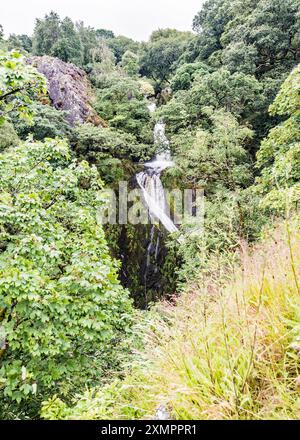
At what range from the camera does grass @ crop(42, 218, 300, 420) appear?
172 centimetres

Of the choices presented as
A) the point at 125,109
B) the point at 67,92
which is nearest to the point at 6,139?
the point at 67,92

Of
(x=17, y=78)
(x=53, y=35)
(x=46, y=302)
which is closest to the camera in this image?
(x=17, y=78)

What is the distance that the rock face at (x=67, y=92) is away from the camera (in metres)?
18.2

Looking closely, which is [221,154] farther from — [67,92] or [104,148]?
[67,92]

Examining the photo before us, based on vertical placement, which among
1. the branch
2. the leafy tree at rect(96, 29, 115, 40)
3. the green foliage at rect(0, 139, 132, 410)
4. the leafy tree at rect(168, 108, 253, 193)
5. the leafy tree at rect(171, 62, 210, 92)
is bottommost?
the green foliage at rect(0, 139, 132, 410)

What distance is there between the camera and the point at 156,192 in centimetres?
1531

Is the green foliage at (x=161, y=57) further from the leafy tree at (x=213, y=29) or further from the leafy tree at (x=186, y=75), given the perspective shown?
the leafy tree at (x=186, y=75)

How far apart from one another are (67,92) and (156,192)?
867cm

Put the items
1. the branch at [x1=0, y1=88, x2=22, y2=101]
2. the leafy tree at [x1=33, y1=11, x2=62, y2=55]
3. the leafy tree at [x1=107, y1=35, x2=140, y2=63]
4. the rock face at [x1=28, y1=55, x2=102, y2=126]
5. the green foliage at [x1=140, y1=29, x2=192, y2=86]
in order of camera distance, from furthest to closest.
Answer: the leafy tree at [x1=107, y1=35, x2=140, y2=63] < the green foliage at [x1=140, y1=29, x2=192, y2=86] < the leafy tree at [x1=33, y1=11, x2=62, y2=55] < the rock face at [x1=28, y1=55, x2=102, y2=126] < the branch at [x1=0, y1=88, x2=22, y2=101]

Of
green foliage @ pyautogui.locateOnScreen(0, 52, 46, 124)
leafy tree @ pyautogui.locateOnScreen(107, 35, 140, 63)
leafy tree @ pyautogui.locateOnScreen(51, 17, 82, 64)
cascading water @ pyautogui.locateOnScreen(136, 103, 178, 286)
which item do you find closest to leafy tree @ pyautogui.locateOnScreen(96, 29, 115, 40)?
leafy tree @ pyautogui.locateOnScreen(107, 35, 140, 63)

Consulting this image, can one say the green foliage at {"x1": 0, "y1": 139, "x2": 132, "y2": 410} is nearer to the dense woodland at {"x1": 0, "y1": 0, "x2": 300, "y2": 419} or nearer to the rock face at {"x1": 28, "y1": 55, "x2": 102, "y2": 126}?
the dense woodland at {"x1": 0, "y1": 0, "x2": 300, "y2": 419}
